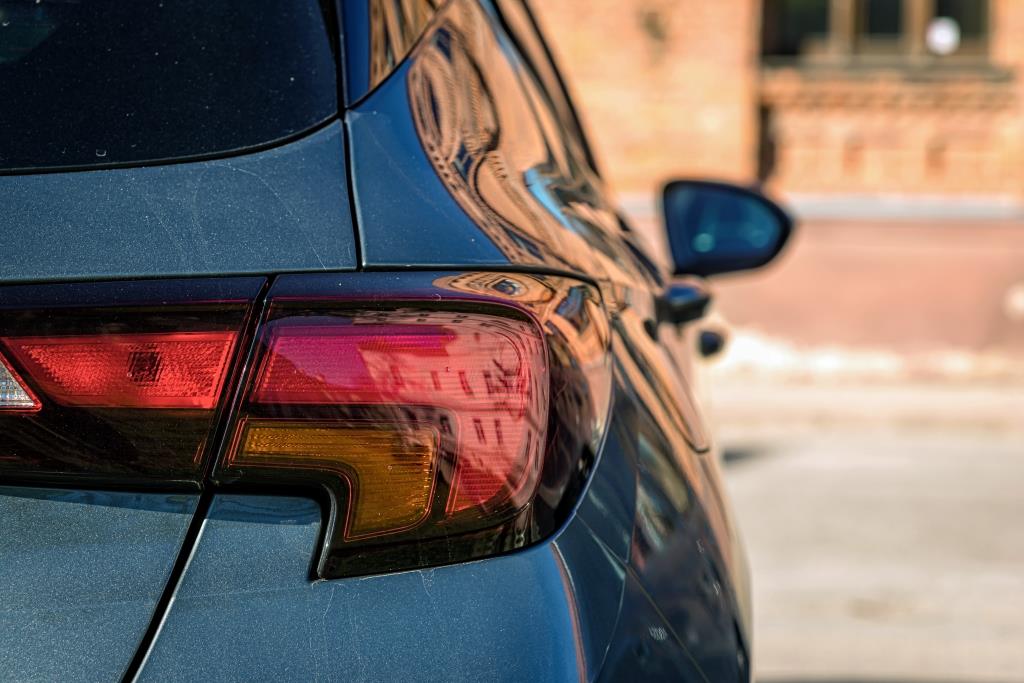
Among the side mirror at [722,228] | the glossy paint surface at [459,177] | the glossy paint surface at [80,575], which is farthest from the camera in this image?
the side mirror at [722,228]

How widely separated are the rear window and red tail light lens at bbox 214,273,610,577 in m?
0.20

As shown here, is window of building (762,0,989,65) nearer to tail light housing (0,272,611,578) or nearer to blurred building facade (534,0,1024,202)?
blurred building facade (534,0,1024,202)

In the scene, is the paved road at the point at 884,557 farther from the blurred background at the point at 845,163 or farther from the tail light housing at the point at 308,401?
the tail light housing at the point at 308,401

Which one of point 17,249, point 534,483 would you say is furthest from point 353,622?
point 17,249

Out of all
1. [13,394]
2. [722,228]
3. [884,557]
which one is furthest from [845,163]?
[13,394]

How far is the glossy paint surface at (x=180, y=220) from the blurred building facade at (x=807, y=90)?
9.87m

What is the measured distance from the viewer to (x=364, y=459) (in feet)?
3.40

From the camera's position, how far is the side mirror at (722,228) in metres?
2.75

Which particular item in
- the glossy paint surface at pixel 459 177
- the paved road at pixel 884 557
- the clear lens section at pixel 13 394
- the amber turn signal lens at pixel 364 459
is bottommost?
the paved road at pixel 884 557

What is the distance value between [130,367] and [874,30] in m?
11.0

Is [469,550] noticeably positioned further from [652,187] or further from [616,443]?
[652,187]

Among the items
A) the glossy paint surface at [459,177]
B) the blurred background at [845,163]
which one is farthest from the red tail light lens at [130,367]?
the blurred background at [845,163]

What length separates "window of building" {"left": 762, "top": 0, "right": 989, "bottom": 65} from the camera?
11.1 meters

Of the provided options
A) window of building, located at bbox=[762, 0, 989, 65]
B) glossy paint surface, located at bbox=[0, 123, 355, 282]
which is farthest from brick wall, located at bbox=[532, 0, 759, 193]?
glossy paint surface, located at bbox=[0, 123, 355, 282]
